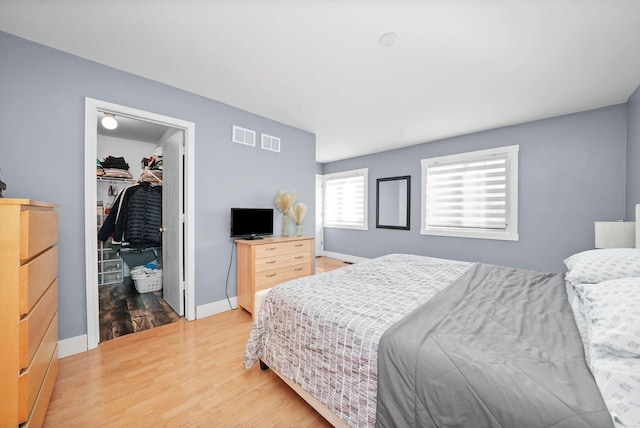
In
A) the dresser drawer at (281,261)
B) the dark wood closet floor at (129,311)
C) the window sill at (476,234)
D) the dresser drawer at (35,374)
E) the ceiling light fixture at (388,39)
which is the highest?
the ceiling light fixture at (388,39)

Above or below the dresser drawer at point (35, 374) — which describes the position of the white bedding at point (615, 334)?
above

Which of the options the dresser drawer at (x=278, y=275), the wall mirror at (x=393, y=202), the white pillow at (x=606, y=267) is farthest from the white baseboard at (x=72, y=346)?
the wall mirror at (x=393, y=202)

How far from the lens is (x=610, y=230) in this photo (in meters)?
2.36

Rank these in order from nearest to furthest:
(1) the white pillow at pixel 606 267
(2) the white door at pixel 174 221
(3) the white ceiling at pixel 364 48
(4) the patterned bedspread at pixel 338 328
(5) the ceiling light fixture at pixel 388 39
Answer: (4) the patterned bedspread at pixel 338 328, (1) the white pillow at pixel 606 267, (3) the white ceiling at pixel 364 48, (5) the ceiling light fixture at pixel 388 39, (2) the white door at pixel 174 221

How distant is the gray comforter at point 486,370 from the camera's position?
0.73 metres

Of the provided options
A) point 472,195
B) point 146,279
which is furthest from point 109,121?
point 472,195

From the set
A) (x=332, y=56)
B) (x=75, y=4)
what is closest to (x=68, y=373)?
(x=75, y=4)

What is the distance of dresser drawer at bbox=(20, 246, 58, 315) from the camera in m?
1.11

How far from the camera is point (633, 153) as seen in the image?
2.68m

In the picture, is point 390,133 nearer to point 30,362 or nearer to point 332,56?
point 332,56

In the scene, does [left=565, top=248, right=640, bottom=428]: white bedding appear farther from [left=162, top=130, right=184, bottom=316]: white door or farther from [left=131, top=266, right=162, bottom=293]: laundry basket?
[left=131, top=266, right=162, bottom=293]: laundry basket

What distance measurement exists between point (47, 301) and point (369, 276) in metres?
2.16

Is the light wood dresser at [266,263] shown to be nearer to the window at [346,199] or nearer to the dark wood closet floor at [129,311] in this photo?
the dark wood closet floor at [129,311]

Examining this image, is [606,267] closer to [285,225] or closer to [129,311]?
[285,225]
